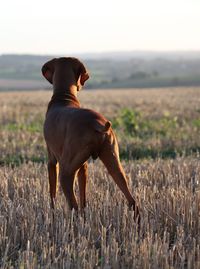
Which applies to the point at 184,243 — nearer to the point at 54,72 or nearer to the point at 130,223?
the point at 130,223

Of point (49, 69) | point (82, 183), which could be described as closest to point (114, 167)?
point (82, 183)

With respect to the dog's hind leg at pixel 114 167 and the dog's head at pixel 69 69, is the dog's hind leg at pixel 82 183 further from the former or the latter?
the dog's head at pixel 69 69

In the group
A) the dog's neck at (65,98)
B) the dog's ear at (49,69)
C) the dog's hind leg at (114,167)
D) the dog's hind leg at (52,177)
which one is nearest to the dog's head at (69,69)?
the dog's ear at (49,69)

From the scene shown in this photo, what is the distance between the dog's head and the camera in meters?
7.13

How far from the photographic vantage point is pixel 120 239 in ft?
18.1

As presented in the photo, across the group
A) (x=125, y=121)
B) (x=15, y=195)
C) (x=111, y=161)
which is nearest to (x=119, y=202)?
(x=111, y=161)

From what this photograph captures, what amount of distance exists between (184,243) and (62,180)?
1486 mm

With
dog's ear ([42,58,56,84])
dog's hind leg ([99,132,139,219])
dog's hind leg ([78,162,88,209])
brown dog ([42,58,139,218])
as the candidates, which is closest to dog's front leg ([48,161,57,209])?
brown dog ([42,58,139,218])

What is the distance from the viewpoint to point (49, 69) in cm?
734

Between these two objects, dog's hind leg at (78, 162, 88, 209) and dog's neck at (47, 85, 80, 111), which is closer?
dog's hind leg at (78, 162, 88, 209)

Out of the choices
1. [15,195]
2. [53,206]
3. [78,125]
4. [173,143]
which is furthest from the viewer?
[173,143]

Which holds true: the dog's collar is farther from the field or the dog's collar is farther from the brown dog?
the field

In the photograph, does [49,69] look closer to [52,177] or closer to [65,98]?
[65,98]

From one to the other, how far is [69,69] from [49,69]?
0.32m
